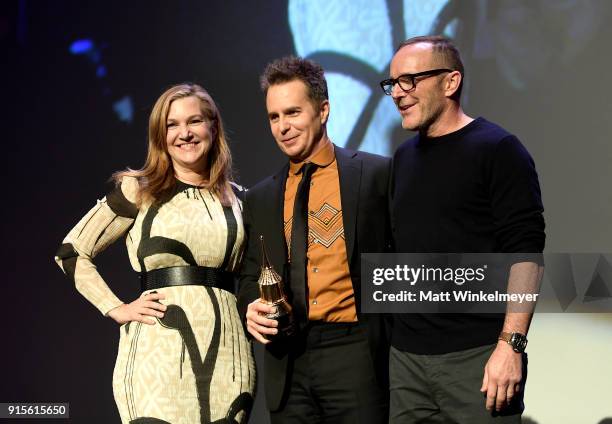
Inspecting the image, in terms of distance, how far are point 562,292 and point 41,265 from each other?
252cm

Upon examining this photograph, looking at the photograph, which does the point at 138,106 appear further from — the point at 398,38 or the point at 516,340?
the point at 516,340

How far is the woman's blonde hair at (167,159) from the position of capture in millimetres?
2551

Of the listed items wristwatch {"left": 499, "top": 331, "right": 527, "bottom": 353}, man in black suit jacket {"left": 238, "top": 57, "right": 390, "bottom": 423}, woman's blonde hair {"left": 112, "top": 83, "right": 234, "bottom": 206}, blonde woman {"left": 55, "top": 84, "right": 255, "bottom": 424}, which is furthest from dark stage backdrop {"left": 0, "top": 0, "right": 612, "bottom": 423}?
wristwatch {"left": 499, "top": 331, "right": 527, "bottom": 353}

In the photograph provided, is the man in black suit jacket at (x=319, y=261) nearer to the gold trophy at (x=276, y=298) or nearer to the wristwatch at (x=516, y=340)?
the gold trophy at (x=276, y=298)

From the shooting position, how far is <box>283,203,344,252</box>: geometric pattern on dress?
2.23m

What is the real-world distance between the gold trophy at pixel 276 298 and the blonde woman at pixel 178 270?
1.30 feet

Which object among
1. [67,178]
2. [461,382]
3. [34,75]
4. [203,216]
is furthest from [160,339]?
[34,75]

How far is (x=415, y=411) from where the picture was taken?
6.74ft

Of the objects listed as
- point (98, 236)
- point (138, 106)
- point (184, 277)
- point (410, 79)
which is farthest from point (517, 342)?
point (138, 106)

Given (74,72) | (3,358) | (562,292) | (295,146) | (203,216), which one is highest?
(74,72)

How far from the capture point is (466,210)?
2.06m

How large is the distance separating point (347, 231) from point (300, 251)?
14 cm

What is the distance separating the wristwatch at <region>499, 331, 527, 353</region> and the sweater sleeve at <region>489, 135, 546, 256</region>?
191 millimetres

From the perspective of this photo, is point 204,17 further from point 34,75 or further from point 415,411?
point 415,411
